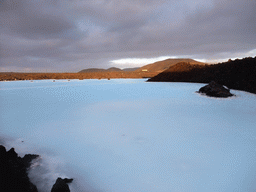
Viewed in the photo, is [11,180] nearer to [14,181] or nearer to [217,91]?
[14,181]

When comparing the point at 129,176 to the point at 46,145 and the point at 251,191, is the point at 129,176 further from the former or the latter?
the point at 46,145

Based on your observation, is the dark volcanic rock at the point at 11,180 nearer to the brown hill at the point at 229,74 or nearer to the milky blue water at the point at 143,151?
the milky blue water at the point at 143,151

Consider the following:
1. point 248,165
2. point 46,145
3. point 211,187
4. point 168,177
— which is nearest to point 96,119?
point 46,145

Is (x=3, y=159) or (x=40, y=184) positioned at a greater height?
(x=3, y=159)

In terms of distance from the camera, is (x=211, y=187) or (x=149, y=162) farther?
(x=149, y=162)

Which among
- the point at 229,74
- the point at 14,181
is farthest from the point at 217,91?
the point at 14,181

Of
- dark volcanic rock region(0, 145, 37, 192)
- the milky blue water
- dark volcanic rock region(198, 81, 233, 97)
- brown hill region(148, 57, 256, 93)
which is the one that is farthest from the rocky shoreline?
brown hill region(148, 57, 256, 93)

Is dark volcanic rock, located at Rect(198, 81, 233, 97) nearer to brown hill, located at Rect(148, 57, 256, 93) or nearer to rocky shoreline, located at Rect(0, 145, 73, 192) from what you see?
brown hill, located at Rect(148, 57, 256, 93)

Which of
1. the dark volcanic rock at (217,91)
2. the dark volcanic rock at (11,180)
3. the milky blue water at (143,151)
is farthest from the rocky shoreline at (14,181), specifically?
the dark volcanic rock at (217,91)

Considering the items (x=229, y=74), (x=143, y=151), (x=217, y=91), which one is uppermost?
(x=229, y=74)
